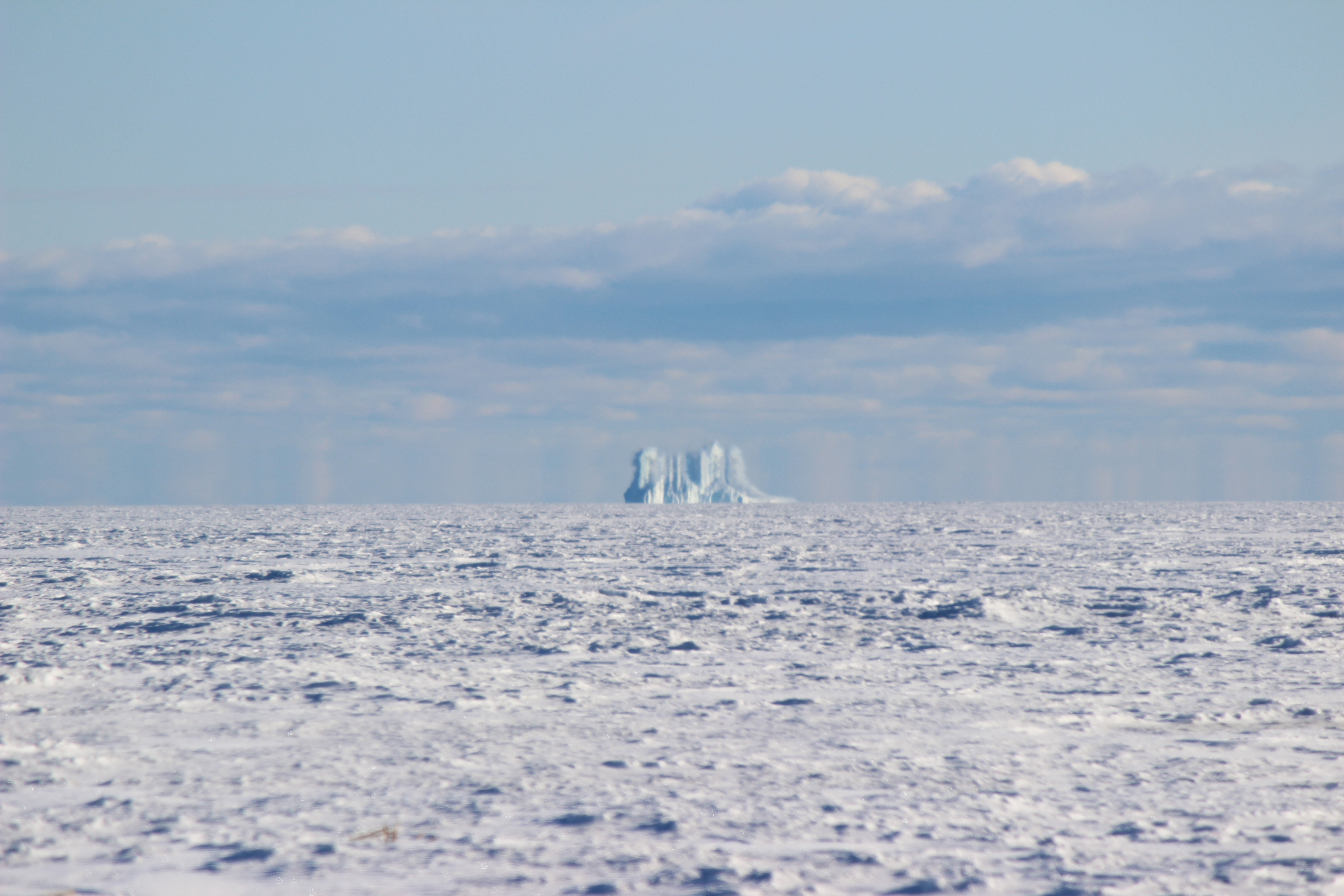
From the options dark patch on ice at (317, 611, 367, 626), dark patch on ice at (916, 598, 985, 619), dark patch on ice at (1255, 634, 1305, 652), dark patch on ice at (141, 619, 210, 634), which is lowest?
dark patch on ice at (916, 598, 985, 619)

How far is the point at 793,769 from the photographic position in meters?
6.29

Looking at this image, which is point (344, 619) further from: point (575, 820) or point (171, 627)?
point (575, 820)

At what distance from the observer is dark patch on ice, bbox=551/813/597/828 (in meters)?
5.31

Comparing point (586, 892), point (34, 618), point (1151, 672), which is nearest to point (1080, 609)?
point (1151, 672)

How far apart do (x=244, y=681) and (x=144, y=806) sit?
3.46 m

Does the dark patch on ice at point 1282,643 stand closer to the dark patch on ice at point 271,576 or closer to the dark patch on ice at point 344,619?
the dark patch on ice at point 344,619

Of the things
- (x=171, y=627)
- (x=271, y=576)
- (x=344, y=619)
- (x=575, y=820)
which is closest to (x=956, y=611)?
(x=344, y=619)

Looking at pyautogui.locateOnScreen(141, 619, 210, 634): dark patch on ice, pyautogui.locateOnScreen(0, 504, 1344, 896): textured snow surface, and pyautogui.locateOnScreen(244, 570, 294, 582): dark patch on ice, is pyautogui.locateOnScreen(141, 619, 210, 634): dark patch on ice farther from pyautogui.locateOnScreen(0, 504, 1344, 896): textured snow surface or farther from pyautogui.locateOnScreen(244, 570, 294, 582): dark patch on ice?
pyautogui.locateOnScreen(244, 570, 294, 582): dark patch on ice

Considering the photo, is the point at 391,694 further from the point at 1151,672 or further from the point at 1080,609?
the point at 1080,609

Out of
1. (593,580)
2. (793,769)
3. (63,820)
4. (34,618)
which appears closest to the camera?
(63,820)

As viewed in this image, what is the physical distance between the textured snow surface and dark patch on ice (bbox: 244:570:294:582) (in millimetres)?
Answer: 1237

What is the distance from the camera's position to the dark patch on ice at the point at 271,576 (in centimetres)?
1830

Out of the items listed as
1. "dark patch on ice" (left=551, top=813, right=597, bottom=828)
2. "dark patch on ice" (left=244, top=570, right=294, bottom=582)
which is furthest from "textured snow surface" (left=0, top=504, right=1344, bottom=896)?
"dark patch on ice" (left=244, top=570, right=294, bottom=582)

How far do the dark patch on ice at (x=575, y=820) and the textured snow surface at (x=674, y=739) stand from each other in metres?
0.02
